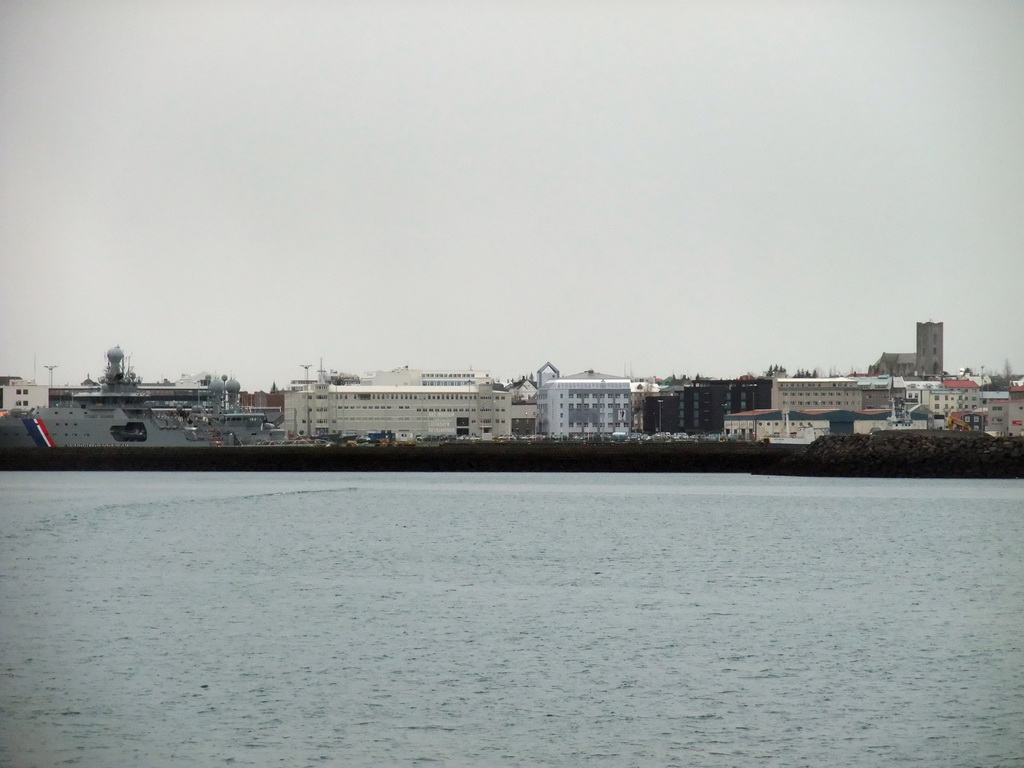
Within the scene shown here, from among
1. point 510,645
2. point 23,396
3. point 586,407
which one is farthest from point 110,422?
point 586,407

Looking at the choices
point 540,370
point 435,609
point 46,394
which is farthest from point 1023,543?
point 540,370

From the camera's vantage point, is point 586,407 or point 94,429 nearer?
point 94,429

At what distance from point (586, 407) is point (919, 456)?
104 meters

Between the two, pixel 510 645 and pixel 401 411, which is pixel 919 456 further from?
pixel 401 411

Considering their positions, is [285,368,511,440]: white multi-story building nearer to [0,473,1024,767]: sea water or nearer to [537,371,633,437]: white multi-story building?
[537,371,633,437]: white multi-story building

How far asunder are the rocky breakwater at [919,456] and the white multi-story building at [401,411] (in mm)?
96194

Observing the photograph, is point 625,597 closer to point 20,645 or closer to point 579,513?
point 20,645

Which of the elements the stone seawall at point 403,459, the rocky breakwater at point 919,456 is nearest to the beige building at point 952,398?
the stone seawall at point 403,459

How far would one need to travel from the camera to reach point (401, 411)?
540 feet

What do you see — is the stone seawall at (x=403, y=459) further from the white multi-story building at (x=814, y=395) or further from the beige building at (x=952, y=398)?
the white multi-story building at (x=814, y=395)

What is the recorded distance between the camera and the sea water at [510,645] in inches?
511

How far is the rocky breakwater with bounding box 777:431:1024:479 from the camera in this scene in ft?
206

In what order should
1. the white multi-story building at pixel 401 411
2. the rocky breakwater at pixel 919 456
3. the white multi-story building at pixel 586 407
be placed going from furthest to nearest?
the white multi-story building at pixel 586 407, the white multi-story building at pixel 401 411, the rocky breakwater at pixel 919 456

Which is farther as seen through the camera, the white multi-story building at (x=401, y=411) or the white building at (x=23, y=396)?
the white multi-story building at (x=401, y=411)
